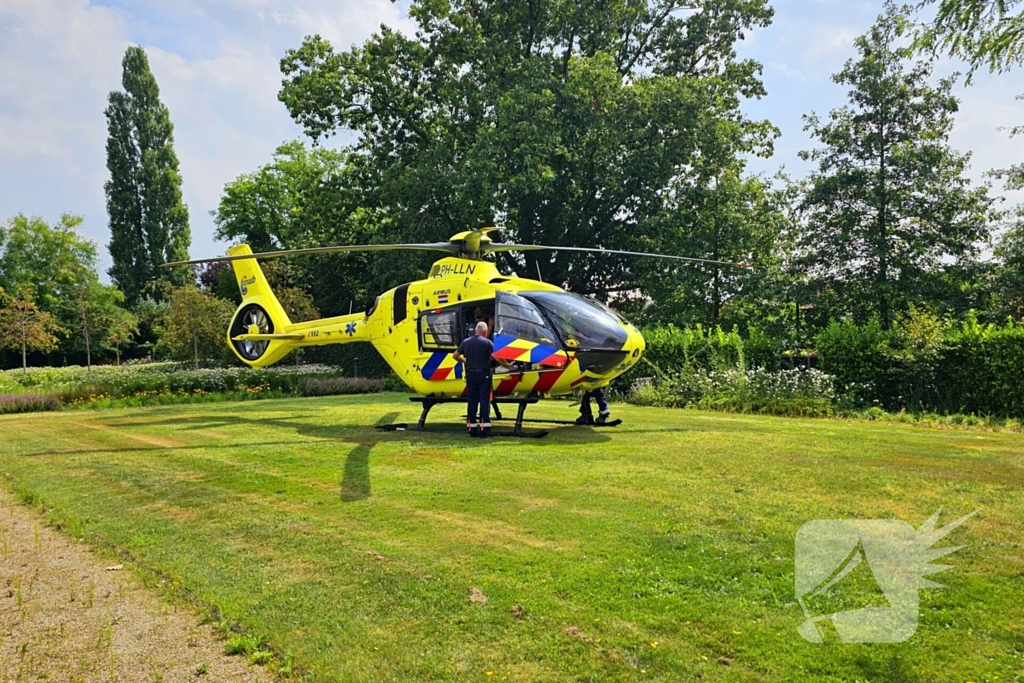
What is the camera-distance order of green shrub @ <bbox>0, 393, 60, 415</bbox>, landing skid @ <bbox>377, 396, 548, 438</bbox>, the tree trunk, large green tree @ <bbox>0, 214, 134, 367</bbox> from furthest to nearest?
large green tree @ <bbox>0, 214, 134, 367</bbox> → the tree trunk → green shrub @ <bbox>0, 393, 60, 415</bbox> → landing skid @ <bbox>377, 396, 548, 438</bbox>

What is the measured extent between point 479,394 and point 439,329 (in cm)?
164

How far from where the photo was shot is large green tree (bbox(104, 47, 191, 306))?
4894 centimetres

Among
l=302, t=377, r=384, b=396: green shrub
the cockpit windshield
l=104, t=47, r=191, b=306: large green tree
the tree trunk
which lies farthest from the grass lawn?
l=104, t=47, r=191, b=306: large green tree

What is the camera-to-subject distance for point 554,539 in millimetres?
5270

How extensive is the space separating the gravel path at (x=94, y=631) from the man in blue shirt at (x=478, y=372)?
5645mm

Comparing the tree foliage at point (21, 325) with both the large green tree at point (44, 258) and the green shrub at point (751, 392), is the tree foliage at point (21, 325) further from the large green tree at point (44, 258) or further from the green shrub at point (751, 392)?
the green shrub at point (751, 392)

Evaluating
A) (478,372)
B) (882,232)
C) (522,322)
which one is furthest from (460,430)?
(882,232)

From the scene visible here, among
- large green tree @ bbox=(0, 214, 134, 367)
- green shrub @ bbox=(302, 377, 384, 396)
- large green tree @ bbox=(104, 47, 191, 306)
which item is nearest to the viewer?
green shrub @ bbox=(302, 377, 384, 396)

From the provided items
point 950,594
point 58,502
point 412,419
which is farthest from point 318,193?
point 950,594

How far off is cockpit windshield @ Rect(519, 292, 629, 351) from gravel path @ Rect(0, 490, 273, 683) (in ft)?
21.5

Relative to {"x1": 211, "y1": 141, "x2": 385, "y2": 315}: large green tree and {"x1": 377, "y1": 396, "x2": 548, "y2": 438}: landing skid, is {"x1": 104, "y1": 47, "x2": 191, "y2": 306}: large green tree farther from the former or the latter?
{"x1": 377, "y1": 396, "x2": 548, "y2": 438}: landing skid

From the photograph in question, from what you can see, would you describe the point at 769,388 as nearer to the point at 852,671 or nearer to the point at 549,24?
the point at 852,671

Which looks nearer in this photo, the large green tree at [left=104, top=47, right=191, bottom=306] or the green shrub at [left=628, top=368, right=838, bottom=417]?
the green shrub at [left=628, top=368, right=838, bottom=417]

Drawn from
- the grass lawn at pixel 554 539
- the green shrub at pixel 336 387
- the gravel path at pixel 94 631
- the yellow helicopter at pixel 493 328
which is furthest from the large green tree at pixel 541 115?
the gravel path at pixel 94 631
